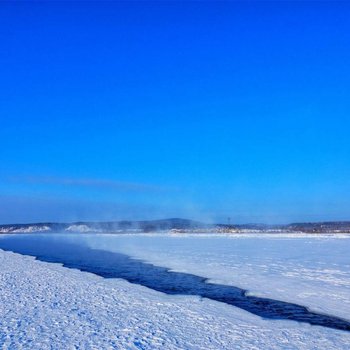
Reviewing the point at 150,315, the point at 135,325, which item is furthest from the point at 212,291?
the point at 135,325

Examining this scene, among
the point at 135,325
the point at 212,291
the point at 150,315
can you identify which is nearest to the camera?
the point at 135,325

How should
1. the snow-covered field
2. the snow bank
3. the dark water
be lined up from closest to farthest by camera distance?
the snow bank < the snow-covered field < the dark water

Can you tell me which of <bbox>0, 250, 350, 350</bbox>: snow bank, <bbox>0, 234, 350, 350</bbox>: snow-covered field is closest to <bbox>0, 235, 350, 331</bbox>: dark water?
<bbox>0, 234, 350, 350</bbox>: snow-covered field

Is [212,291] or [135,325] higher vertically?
[212,291]

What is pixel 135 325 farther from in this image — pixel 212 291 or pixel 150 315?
pixel 212 291

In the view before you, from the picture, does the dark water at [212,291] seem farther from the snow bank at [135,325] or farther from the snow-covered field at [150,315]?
the snow bank at [135,325]

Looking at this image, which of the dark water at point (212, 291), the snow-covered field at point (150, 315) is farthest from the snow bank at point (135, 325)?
the dark water at point (212, 291)

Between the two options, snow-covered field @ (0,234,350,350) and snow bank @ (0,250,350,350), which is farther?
snow-covered field @ (0,234,350,350)

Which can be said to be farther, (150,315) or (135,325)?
(150,315)

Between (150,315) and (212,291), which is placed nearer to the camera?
(150,315)

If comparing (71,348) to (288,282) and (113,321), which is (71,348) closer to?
(113,321)

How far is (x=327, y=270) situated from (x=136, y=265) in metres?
10.6

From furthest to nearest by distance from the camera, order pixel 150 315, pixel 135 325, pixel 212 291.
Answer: pixel 212 291
pixel 150 315
pixel 135 325

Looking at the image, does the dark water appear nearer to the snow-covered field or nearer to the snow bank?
the snow-covered field
